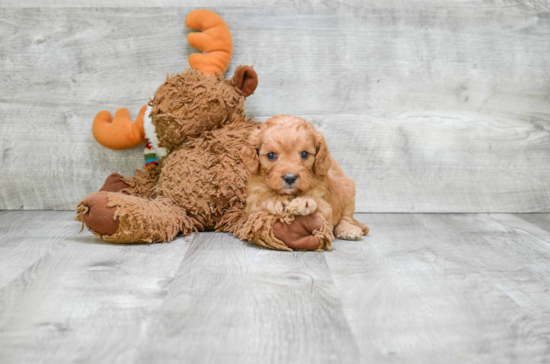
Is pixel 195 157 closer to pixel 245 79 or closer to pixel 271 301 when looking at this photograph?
pixel 245 79

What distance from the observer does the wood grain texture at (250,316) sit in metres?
0.71

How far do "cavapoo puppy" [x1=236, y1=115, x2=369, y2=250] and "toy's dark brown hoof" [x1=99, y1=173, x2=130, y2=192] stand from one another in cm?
48

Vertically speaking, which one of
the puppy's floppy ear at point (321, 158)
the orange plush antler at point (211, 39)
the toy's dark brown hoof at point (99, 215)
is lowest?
the toy's dark brown hoof at point (99, 215)

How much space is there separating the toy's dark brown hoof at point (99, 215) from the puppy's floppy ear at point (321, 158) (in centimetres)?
50

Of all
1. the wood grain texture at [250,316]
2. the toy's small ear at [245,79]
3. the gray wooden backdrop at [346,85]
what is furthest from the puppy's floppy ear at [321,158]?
the gray wooden backdrop at [346,85]

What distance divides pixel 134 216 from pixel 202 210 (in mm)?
218

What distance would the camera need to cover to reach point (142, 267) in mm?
1071

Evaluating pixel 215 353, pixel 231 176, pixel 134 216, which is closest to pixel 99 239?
pixel 134 216

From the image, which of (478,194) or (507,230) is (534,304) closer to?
(507,230)

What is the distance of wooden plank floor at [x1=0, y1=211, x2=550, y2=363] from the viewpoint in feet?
2.35

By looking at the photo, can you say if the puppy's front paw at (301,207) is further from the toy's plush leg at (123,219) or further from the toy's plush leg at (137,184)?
the toy's plush leg at (137,184)

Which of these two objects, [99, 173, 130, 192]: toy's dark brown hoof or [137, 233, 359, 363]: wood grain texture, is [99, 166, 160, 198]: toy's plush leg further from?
[137, 233, 359, 363]: wood grain texture

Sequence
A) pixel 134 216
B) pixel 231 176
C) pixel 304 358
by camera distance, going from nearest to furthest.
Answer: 1. pixel 304 358
2. pixel 134 216
3. pixel 231 176

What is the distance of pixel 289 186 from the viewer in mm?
1188
